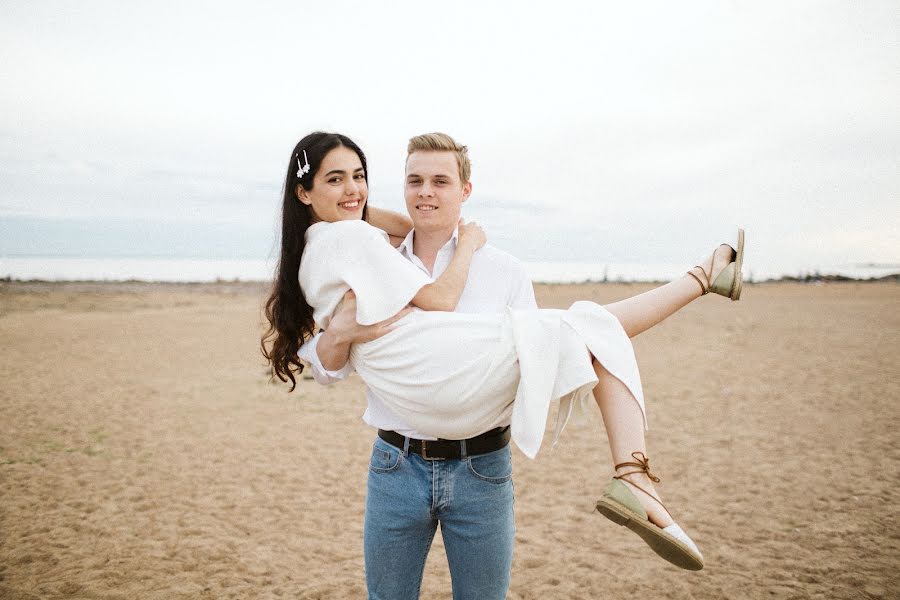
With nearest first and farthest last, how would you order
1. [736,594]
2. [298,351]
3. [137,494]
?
[298,351] → [736,594] → [137,494]

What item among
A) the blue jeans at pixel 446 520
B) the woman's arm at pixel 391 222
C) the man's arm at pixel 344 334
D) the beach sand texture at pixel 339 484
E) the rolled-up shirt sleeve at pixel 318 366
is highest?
the woman's arm at pixel 391 222

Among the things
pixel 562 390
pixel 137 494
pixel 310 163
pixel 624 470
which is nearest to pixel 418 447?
pixel 562 390

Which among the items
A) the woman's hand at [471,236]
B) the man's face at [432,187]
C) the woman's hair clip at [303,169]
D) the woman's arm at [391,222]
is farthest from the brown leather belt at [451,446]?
the woman's hair clip at [303,169]

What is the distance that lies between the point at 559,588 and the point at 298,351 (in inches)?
139

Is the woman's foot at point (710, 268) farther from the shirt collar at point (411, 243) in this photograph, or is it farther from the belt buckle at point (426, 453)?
the belt buckle at point (426, 453)

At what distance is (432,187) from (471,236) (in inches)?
10.8

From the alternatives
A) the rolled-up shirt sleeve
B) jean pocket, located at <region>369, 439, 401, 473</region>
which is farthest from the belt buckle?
the rolled-up shirt sleeve

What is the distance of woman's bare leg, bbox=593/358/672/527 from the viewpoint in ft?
6.81

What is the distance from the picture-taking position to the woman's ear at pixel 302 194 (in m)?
2.64

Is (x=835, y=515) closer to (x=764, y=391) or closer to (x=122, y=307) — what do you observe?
(x=764, y=391)

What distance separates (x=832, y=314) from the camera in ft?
86.7

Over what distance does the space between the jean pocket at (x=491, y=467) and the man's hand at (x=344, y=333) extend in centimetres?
62

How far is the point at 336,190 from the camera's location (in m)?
2.58

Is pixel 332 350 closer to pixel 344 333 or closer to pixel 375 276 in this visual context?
pixel 344 333
